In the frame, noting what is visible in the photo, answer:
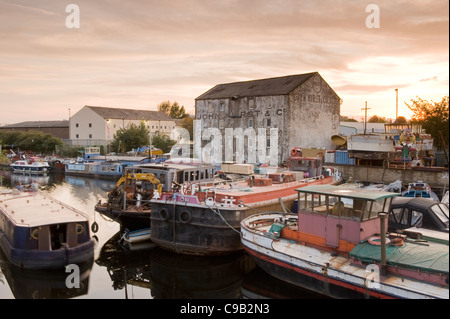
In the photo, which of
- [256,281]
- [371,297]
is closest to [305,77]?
[256,281]

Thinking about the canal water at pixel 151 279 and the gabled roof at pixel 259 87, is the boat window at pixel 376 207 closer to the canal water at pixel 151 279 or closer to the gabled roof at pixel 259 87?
the canal water at pixel 151 279

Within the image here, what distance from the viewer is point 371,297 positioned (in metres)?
12.6

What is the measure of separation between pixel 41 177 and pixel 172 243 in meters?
40.0

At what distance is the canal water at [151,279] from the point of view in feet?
51.9

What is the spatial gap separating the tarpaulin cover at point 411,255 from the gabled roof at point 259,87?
108 feet

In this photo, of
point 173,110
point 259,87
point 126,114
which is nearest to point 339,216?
point 259,87

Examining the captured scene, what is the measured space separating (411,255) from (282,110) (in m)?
33.8

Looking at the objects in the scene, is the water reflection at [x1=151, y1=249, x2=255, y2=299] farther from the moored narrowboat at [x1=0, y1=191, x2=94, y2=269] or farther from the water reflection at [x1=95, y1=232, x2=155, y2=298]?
the moored narrowboat at [x1=0, y1=191, x2=94, y2=269]

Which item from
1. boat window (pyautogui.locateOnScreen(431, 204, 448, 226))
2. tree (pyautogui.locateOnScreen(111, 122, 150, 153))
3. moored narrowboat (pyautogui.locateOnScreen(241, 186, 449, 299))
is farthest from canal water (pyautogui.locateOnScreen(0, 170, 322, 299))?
tree (pyautogui.locateOnScreen(111, 122, 150, 153))

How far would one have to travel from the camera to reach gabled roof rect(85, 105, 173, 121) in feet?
254

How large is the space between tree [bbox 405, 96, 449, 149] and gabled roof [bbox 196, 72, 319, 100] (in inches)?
468

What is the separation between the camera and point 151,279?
17469 mm

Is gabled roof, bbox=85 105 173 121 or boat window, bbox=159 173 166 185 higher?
gabled roof, bbox=85 105 173 121

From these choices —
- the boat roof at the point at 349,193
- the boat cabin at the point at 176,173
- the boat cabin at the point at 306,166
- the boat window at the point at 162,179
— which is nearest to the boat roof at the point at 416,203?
the boat roof at the point at 349,193
